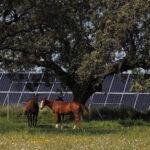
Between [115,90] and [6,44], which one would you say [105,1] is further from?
[115,90]

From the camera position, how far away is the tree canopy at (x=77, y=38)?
32.8 meters

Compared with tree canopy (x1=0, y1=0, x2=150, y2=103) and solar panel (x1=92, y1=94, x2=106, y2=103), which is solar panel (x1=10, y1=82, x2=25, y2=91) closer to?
tree canopy (x1=0, y1=0, x2=150, y2=103)

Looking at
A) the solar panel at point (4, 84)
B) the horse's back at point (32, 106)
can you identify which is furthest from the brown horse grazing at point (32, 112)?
the solar panel at point (4, 84)

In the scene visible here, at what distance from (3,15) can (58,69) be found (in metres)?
11.3

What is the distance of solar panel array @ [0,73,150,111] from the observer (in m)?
45.1

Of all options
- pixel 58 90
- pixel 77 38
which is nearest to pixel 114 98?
A: pixel 58 90

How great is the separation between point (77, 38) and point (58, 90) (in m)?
7.99

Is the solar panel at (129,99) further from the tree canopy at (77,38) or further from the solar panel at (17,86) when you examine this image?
the solar panel at (17,86)

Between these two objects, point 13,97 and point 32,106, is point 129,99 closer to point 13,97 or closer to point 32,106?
point 13,97

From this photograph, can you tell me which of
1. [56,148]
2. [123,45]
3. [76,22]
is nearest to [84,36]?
[76,22]

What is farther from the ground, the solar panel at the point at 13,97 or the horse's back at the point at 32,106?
the horse's back at the point at 32,106

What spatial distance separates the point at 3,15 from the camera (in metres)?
31.2

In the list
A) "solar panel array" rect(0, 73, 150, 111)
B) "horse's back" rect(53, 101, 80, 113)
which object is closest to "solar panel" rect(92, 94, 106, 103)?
"solar panel array" rect(0, 73, 150, 111)

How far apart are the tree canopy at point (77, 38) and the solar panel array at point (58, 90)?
3.11 meters
